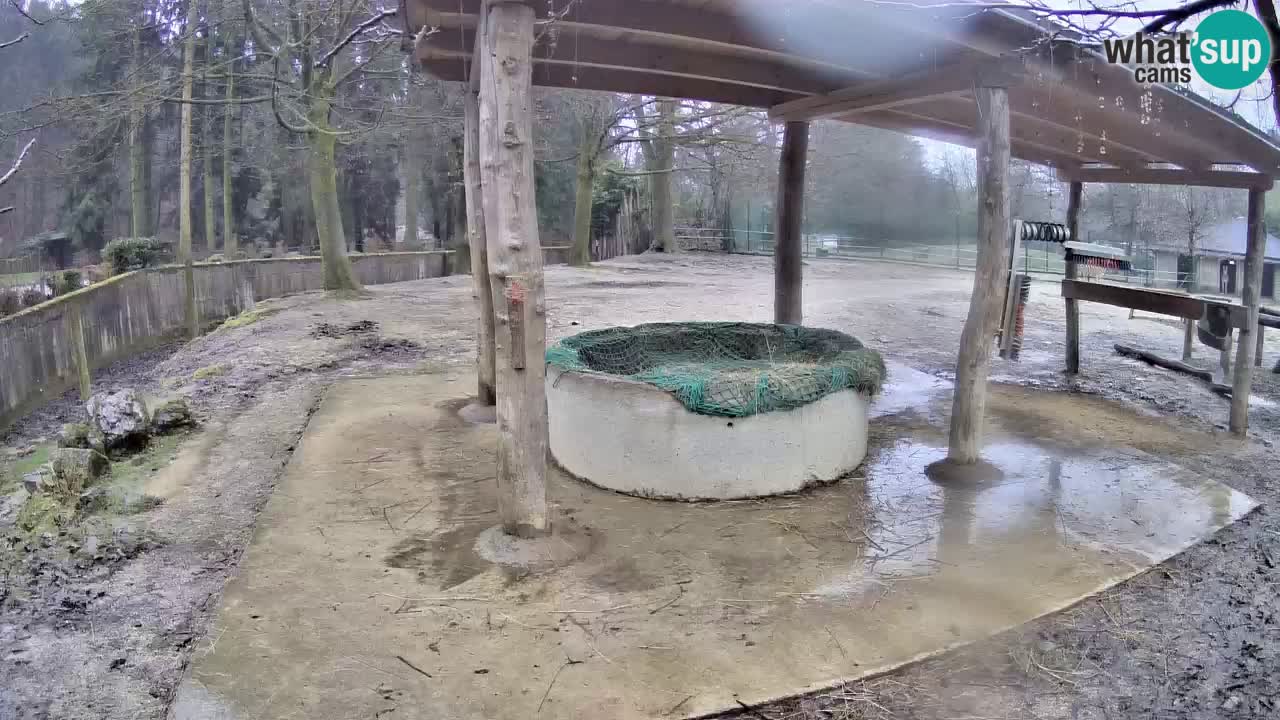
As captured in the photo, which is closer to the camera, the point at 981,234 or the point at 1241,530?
the point at 1241,530

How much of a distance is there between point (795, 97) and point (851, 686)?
19.8 ft

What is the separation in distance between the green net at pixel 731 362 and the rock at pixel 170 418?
353 centimetres

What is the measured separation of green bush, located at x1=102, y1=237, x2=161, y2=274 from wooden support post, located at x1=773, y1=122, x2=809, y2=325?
45.2 feet

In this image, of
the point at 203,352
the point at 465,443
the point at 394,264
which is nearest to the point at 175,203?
the point at 394,264

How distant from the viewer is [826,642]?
144 inches

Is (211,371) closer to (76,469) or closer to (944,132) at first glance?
(76,469)

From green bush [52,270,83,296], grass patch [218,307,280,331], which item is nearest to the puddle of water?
grass patch [218,307,280,331]

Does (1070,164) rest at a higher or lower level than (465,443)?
higher

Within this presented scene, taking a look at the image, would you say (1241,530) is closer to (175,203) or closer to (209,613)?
(209,613)

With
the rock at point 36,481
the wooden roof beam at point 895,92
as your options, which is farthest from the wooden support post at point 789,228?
the rock at point 36,481

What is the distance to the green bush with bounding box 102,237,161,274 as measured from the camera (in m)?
17.2

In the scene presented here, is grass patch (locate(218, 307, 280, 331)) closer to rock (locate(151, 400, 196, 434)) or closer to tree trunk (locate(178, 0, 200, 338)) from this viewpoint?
tree trunk (locate(178, 0, 200, 338))

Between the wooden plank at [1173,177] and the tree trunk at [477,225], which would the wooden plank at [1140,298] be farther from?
the tree trunk at [477,225]

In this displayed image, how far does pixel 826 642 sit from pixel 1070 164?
8.13m
